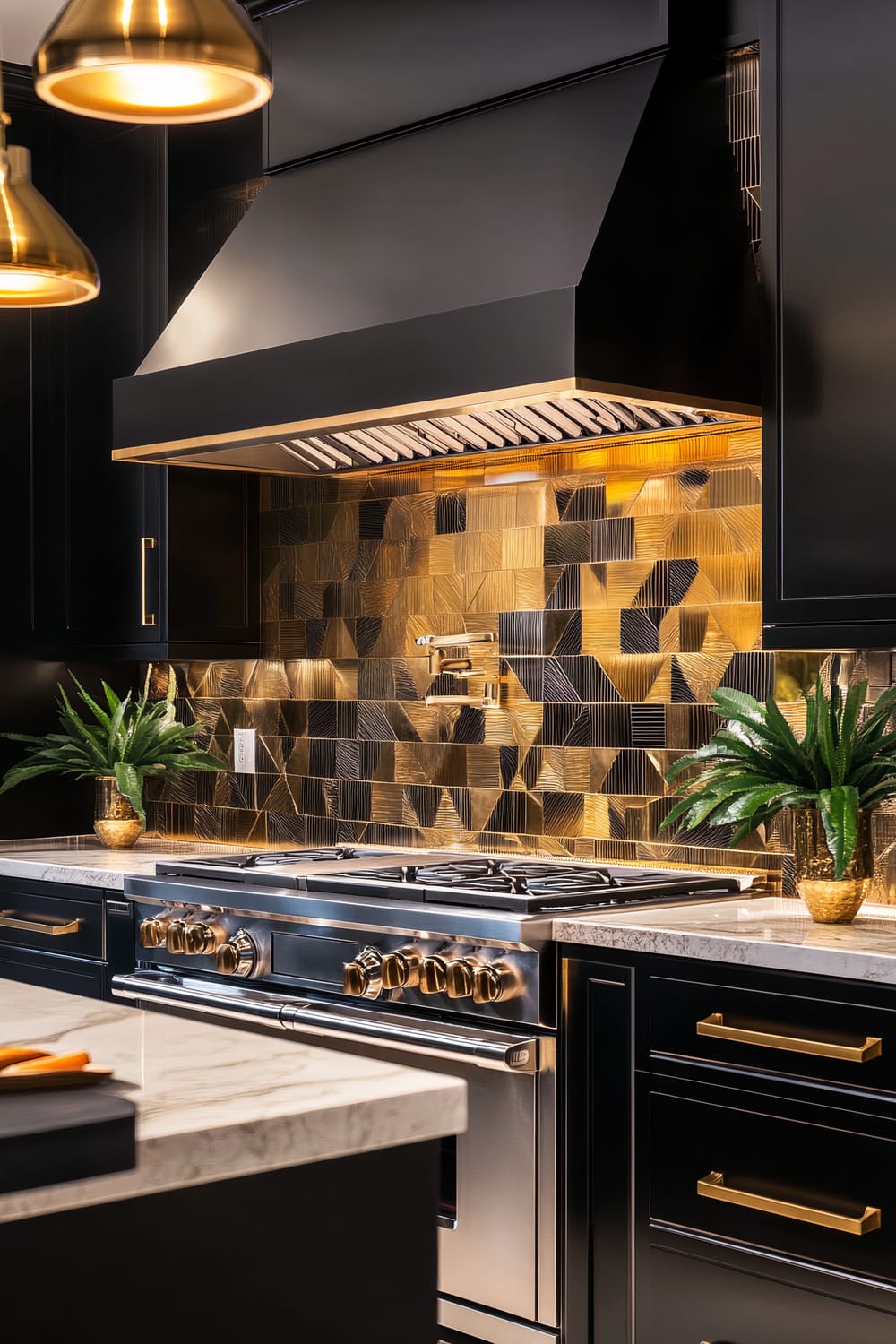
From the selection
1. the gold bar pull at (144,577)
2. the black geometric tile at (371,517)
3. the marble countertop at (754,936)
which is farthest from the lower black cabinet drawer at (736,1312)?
the gold bar pull at (144,577)

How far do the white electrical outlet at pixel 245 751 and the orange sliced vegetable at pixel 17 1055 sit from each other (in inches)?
115

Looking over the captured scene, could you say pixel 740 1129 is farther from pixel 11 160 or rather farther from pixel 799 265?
pixel 11 160

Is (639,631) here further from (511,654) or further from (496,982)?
(496,982)

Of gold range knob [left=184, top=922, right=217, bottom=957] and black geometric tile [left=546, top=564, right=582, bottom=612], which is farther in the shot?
black geometric tile [left=546, top=564, right=582, bottom=612]

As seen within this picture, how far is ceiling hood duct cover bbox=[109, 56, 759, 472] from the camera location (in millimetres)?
2785

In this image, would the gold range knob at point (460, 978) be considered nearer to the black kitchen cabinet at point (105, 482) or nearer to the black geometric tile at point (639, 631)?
the black geometric tile at point (639, 631)

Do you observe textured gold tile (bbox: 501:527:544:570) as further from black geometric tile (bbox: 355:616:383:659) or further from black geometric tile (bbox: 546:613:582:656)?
black geometric tile (bbox: 355:616:383:659)

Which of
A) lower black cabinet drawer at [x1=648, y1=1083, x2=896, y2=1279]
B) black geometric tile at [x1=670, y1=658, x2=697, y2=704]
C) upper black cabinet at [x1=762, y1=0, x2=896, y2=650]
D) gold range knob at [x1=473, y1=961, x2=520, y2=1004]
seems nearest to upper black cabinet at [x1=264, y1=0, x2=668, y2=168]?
upper black cabinet at [x1=762, y1=0, x2=896, y2=650]

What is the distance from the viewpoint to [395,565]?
3939 millimetres

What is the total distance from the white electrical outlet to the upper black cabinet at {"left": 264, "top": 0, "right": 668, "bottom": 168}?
58.2 inches

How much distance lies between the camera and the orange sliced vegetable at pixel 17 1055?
1351 millimetres

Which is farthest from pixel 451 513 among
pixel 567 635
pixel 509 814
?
pixel 509 814

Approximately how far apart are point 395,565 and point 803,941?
179cm

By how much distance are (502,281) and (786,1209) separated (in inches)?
63.4
